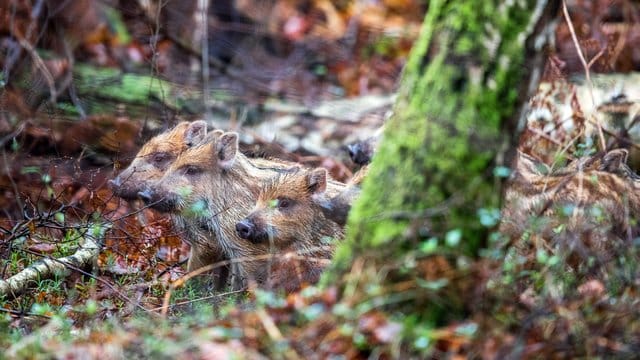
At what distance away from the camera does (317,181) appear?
7805mm

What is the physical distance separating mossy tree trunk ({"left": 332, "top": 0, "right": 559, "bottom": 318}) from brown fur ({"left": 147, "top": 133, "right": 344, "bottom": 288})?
3.01 metres

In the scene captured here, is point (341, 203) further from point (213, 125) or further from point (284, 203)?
point (213, 125)

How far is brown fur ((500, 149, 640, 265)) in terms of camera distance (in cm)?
540

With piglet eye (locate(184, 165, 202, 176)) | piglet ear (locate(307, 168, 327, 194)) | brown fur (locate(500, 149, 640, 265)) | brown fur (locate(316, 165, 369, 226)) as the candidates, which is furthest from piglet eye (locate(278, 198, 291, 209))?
brown fur (locate(500, 149, 640, 265))

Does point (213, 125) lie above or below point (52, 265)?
above

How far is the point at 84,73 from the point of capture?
41.2 ft

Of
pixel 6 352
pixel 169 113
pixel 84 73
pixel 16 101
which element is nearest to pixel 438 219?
pixel 6 352

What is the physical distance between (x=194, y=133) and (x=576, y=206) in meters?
3.69

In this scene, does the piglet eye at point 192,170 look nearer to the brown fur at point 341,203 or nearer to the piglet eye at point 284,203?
the piglet eye at point 284,203

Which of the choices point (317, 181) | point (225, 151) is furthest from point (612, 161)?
point (225, 151)

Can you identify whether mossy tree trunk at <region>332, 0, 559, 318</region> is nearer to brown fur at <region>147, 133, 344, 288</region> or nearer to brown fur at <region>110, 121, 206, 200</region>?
brown fur at <region>147, 133, 344, 288</region>

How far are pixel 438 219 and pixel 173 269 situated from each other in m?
3.23

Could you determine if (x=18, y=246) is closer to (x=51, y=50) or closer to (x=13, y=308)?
(x=13, y=308)

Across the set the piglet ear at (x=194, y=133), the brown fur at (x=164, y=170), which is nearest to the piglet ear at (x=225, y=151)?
the brown fur at (x=164, y=170)
